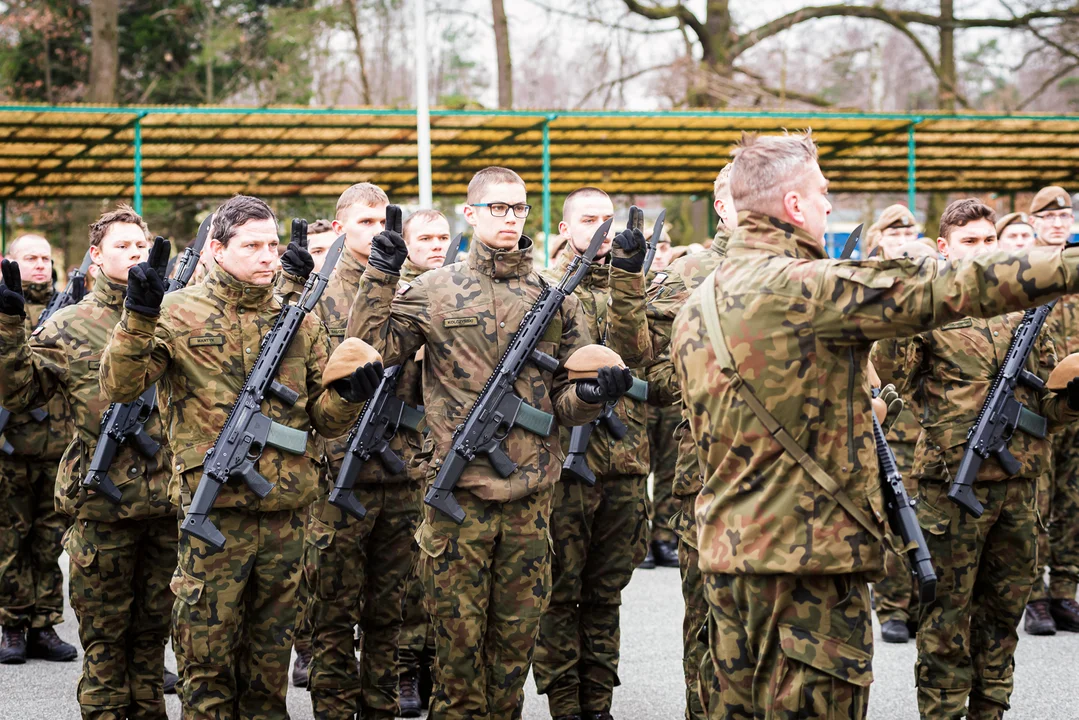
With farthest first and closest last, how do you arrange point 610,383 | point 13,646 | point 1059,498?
1. point 1059,498
2. point 13,646
3. point 610,383

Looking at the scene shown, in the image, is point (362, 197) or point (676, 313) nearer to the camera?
point (676, 313)

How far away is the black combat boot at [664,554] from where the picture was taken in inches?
375

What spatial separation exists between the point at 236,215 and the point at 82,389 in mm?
1478

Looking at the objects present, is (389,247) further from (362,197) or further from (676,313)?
(362,197)

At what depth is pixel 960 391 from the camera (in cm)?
536

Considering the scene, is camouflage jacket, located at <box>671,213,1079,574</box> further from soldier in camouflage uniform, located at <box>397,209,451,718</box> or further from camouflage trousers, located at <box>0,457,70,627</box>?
camouflage trousers, located at <box>0,457,70,627</box>

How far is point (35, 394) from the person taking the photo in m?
5.46

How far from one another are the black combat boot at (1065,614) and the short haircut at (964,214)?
9.92ft

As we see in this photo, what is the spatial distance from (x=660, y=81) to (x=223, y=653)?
21.0 meters

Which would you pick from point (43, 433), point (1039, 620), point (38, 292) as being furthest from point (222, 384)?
point (1039, 620)

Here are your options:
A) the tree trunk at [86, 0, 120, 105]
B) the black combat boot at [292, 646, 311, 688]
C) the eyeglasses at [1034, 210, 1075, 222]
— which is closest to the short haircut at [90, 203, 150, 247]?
the black combat boot at [292, 646, 311, 688]

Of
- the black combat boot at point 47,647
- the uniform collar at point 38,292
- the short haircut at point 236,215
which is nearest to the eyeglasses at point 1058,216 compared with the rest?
the short haircut at point 236,215

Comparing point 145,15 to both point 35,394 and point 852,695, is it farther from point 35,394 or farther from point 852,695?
point 852,695

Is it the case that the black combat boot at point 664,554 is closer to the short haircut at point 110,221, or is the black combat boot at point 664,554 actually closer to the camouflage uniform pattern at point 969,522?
the camouflage uniform pattern at point 969,522
